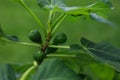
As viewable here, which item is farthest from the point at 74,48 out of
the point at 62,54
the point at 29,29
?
the point at 29,29

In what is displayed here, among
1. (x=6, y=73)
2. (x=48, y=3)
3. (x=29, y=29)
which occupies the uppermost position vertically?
(x=48, y=3)

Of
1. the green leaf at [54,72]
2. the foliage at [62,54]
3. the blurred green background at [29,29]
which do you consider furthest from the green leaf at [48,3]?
the blurred green background at [29,29]

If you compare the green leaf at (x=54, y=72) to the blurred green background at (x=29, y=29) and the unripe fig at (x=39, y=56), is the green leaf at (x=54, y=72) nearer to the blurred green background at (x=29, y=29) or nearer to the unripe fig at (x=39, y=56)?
the unripe fig at (x=39, y=56)

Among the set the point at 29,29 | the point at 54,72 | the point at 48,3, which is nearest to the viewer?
the point at 54,72

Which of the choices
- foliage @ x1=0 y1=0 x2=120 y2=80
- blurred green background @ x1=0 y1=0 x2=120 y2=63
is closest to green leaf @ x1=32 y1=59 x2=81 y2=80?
foliage @ x1=0 y1=0 x2=120 y2=80

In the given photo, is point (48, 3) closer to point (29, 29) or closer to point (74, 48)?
point (74, 48)

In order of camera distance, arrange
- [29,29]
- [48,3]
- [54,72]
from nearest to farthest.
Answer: [54,72], [48,3], [29,29]
